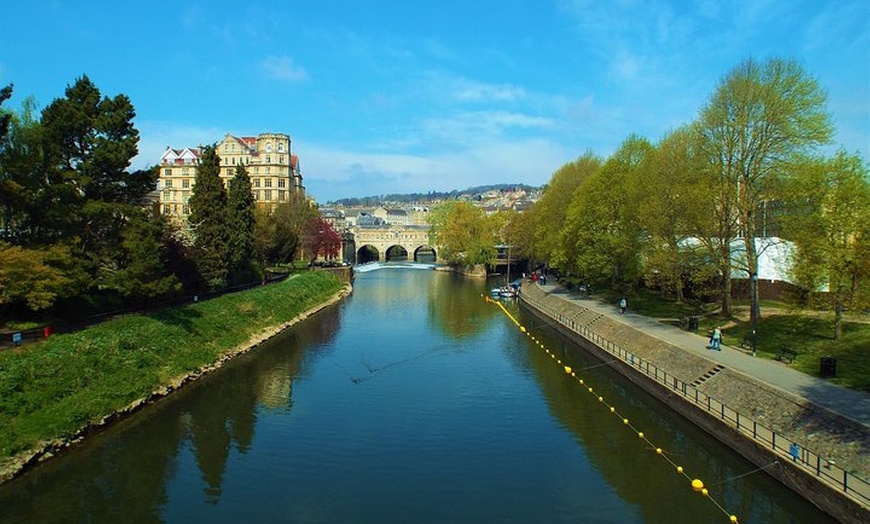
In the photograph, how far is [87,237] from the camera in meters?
33.9

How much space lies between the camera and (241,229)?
180ft

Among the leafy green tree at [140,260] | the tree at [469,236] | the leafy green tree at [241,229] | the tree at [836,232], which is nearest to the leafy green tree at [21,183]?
the leafy green tree at [140,260]

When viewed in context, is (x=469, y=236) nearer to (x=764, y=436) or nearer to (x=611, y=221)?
(x=611, y=221)

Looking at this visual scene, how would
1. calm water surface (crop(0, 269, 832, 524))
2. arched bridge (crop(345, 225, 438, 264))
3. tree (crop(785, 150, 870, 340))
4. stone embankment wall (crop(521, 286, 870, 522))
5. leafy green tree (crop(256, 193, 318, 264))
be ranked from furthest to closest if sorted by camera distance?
arched bridge (crop(345, 225, 438, 264)) < leafy green tree (crop(256, 193, 318, 264)) < tree (crop(785, 150, 870, 340)) < calm water surface (crop(0, 269, 832, 524)) < stone embankment wall (crop(521, 286, 870, 522))

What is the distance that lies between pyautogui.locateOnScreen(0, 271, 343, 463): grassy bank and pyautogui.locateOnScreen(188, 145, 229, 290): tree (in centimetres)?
453

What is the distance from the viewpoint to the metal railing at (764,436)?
15.9 meters

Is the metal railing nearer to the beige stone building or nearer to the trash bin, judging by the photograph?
the trash bin

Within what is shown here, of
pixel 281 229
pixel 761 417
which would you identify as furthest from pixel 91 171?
pixel 281 229

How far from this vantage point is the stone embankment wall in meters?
16.8

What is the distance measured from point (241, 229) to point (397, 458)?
3778 cm

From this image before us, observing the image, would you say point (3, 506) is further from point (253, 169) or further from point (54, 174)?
point (253, 169)

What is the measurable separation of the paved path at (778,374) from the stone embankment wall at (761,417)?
1.72 ft

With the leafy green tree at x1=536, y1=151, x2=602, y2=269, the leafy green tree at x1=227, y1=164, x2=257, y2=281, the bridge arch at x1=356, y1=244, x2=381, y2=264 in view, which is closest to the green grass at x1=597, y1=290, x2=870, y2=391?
the leafy green tree at x1=536, y1=151, x2=602, y2=269

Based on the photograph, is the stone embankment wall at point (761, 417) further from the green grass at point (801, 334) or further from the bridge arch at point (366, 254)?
the bridge arch at point (366, 254)
